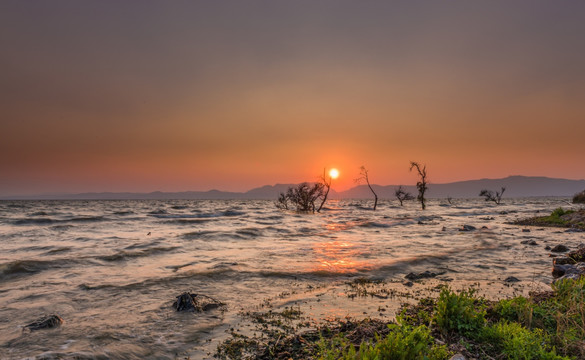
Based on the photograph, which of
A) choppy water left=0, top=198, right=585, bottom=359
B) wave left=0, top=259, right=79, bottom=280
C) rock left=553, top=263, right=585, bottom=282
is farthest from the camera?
wave left=0, top=259, right=79, bottom=280

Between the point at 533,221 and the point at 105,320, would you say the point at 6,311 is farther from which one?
→ the point at 533,221

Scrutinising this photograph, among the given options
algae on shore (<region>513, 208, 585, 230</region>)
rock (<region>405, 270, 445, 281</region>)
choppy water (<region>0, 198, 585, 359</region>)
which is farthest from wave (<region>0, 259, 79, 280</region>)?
algae on shore (<region>513, 208, 585, 230</region>)

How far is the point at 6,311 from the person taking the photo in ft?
23.4

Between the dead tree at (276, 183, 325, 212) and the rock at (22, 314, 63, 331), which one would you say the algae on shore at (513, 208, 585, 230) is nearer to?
the rock at (22, 314, 63, 331)

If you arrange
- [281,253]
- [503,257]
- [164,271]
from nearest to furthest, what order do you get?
1. [164,271]
2. [503,257]
3. [281,253]

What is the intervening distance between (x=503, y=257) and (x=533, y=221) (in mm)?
19146

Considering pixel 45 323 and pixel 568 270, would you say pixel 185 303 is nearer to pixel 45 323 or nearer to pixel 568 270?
pixel 45 323

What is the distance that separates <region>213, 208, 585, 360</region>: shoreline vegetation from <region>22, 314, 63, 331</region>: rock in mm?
3778

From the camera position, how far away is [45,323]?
612cm

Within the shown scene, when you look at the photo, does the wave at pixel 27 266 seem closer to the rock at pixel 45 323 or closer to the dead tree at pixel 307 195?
the rock at pixel 45 323

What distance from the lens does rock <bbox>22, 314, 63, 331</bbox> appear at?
238 inches

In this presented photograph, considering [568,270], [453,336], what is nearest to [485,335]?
[453,336]

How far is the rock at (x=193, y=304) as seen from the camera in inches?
274

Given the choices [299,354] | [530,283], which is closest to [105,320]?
[299,354]
